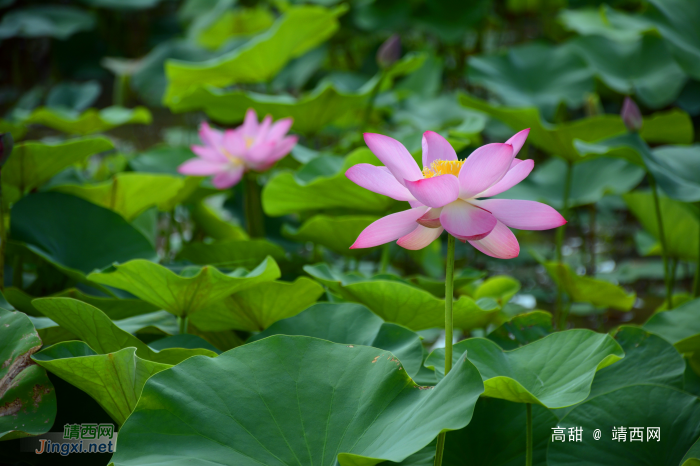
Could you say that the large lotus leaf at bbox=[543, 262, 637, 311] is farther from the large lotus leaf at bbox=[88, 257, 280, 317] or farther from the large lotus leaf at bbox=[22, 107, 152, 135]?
the large lotus leaf at bbox=[22, 107, 152, 135]

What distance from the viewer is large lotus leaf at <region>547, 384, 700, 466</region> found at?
50cm

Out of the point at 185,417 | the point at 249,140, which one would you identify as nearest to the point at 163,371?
the point at 185,417

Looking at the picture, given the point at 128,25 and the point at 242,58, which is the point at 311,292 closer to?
the point at 242,58

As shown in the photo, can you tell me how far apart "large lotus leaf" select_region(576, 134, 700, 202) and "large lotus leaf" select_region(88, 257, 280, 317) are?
56cm

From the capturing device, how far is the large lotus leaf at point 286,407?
41 cm

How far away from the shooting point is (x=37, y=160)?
81cm

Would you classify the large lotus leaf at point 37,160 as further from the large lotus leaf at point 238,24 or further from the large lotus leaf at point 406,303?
the large lotus leaf at point 238,24

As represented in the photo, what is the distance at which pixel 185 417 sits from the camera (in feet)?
1.44

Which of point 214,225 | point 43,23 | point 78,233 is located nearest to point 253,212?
point 214,225

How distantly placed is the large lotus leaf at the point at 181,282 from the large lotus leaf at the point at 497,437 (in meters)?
0.26

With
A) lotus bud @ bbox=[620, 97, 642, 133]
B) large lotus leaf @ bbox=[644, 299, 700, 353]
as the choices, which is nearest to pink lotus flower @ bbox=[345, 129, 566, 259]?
large lotus leaf @ bbox=[644, 299, 700, 353]

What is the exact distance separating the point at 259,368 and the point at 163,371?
8 cm

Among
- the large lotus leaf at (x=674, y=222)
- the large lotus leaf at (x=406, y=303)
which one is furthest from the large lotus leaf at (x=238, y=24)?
the large lotus leaf at (x=406, y=303)

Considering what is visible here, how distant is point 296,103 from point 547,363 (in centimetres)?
75
